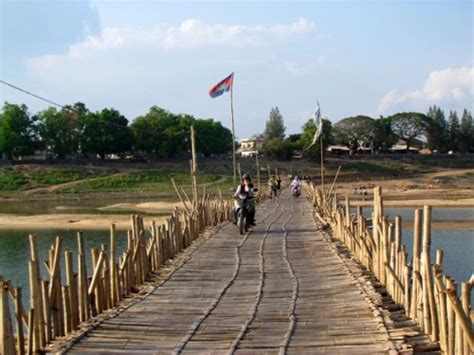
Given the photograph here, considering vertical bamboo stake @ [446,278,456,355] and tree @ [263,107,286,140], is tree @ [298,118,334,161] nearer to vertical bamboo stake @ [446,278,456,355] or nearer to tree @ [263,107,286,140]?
tree @ [263,107,286,140]

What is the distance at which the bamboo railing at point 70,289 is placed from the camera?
6145 mm

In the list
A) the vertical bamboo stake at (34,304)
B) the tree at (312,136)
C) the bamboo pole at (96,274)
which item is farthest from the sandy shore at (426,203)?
the vertical bamboo stake at (34,304)

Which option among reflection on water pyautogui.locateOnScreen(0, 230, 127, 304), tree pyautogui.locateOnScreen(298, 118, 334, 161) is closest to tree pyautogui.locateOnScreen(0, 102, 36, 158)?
tree pyautogui.locateOnScreen(298, 118, 334, 161)

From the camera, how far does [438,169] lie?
6756 centimetres

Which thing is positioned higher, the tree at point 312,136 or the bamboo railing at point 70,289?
the tree at point 312,136

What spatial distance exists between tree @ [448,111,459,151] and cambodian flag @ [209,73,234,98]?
2492 inches

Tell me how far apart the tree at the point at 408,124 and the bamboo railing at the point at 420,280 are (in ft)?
240

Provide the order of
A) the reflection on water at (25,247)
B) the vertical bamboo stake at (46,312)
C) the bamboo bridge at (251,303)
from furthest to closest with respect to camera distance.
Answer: the reflection on water at (25,247) → the vertical bamboo stake at (46,312) → the bamboo bridge at (251,303)

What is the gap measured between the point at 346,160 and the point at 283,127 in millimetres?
25228

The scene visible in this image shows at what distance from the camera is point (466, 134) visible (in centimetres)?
8381

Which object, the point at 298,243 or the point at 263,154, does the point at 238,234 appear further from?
the point at 263,154

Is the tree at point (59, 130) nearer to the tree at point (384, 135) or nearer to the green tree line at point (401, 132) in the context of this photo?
the green tree line at point (401, 132)

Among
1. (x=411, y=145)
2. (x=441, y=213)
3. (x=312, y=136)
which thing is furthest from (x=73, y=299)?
(x=411, y=145)

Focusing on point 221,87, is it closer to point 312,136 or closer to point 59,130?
point 59,130
